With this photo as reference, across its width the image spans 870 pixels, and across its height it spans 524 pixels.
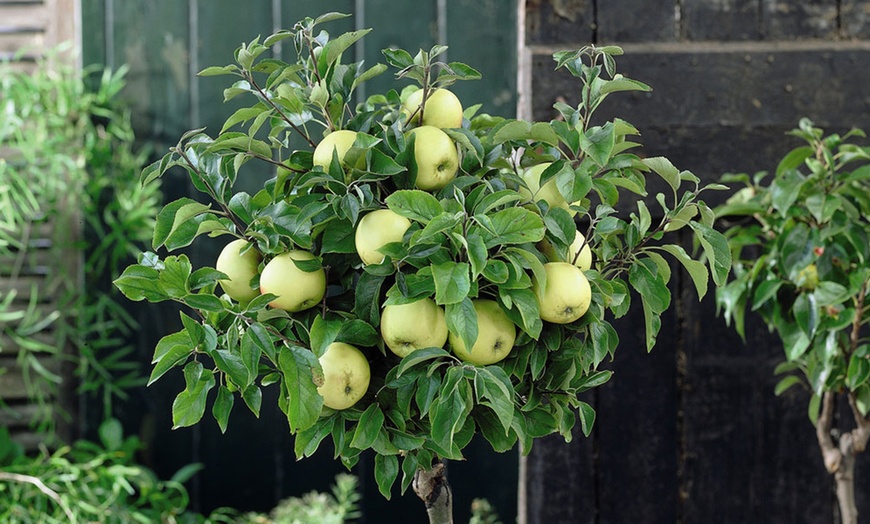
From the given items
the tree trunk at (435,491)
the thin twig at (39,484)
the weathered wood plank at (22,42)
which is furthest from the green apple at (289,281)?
the weathered wood plank at (22,42)

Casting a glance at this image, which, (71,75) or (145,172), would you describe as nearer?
(145,172)

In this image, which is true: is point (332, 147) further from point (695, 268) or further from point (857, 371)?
point (857, 371)

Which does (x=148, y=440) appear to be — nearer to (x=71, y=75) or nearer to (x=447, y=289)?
(x=71, y=75)

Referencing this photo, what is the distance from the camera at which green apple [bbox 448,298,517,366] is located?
700 mm

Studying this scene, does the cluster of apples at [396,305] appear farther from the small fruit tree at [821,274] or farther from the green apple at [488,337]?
the small fruit tree at [821,274]

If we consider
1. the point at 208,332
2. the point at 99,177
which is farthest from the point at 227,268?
the point at 99,177

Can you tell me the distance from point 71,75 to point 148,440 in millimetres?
826

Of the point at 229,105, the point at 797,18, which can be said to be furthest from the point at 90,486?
the point at 797,18

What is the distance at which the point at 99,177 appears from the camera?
75.1 inches

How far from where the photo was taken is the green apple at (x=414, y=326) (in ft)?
2.27

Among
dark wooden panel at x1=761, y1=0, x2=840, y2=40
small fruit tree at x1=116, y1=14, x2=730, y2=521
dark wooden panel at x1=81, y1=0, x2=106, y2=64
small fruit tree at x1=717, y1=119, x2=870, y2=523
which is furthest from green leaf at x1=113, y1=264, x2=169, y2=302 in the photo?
dark wooden panel at x1=81, y1=0, x2=106, y2=64

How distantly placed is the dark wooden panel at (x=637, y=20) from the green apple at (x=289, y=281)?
3.15ft

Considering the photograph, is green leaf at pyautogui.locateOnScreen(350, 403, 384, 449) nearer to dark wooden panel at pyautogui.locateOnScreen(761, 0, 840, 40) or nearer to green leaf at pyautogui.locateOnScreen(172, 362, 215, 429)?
green leaf at pyautogui.locateOnScreen(172, 362, 215, 429)

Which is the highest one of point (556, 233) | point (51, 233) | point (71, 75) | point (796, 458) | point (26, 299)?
point (71, 75)
